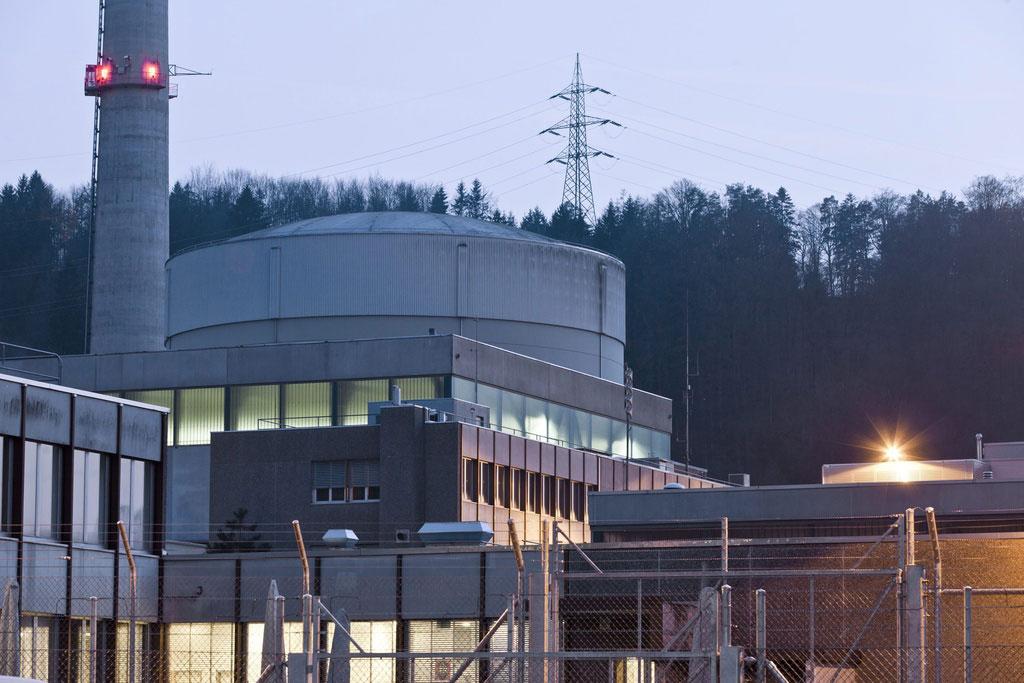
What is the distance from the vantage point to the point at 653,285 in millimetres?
153750

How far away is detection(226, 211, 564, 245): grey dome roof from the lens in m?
83.0

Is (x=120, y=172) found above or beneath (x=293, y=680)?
above

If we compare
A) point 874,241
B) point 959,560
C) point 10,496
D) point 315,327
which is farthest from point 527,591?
point 874,241

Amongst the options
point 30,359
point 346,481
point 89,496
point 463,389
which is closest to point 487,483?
point 346,481

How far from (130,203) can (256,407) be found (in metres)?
24.4

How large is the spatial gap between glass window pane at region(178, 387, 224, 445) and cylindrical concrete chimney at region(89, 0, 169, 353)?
64.9 ft

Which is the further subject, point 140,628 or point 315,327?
point 315,327

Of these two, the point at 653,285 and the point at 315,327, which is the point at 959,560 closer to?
the point at 315,327

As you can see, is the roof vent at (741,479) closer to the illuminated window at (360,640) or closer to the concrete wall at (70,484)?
the illuminated window at (360,640)

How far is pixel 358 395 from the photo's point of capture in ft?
234

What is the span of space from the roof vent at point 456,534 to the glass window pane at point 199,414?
2755cm

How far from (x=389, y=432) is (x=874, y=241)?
107 meters

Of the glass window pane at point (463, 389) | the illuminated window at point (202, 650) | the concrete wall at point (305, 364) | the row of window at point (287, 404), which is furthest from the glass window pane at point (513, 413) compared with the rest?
the illuminated window at point (202, 650)

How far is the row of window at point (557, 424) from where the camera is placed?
241ft
